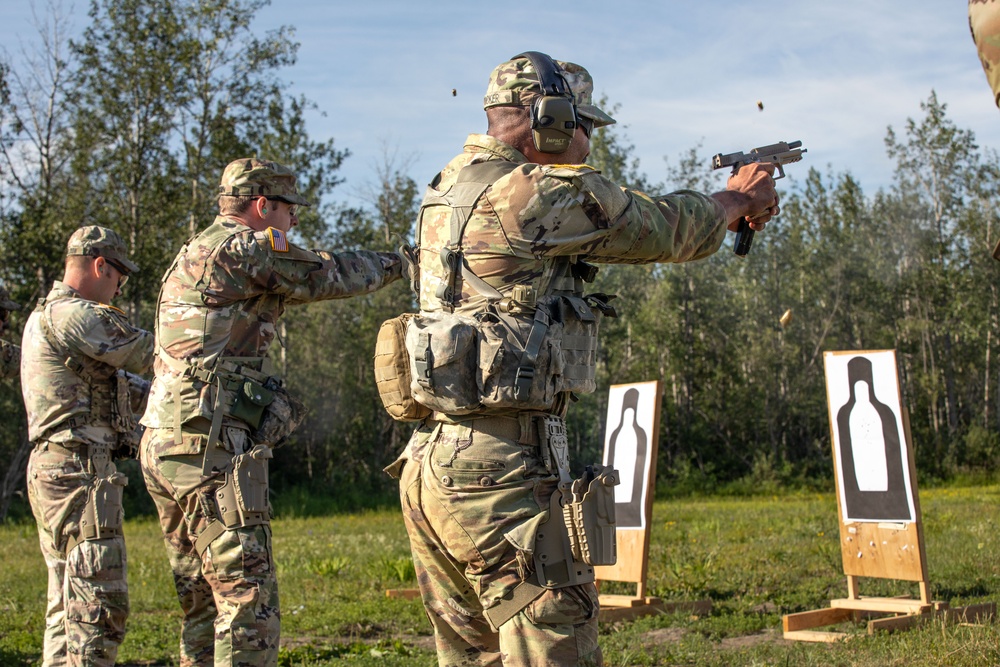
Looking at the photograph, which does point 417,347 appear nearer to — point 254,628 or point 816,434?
point 254,628

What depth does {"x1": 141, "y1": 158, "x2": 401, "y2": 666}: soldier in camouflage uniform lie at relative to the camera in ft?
15.9

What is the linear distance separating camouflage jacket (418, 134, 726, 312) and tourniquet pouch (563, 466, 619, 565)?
66cm

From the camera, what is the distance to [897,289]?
36.7 meters

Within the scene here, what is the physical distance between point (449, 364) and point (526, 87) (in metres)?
1.00

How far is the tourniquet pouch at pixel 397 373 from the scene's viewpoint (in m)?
3.80

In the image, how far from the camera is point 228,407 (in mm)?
5020

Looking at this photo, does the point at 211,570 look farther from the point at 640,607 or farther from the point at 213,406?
the point at 640,607

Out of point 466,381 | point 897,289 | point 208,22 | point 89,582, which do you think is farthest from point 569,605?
point 897,289

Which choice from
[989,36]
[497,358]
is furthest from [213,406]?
[989,36]

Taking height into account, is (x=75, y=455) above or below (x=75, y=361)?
below

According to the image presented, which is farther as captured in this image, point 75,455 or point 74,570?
point 75,455

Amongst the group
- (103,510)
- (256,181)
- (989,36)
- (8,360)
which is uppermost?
(256,181)

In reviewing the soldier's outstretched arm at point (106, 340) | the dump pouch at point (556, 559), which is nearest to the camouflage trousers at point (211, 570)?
the soldier's outstretched arm at point (106, 340)

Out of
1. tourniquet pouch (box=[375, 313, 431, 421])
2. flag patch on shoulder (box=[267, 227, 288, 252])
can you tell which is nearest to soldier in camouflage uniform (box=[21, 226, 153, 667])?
flag patch on shoulder (box=[267, 227, 288, 252])
